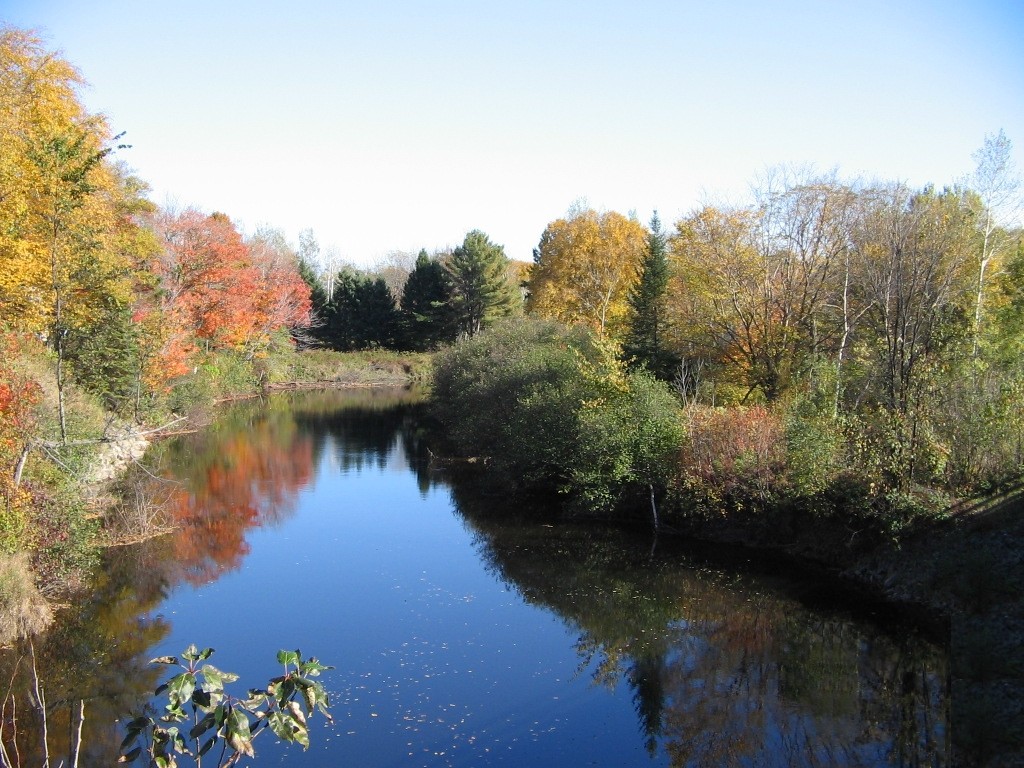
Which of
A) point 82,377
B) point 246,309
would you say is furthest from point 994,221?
point 246,309

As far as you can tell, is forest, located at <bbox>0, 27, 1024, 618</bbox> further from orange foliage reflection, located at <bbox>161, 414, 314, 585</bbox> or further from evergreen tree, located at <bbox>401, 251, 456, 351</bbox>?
evergreen tree, located at <bbox>401, 251, 456, 351</bbox>

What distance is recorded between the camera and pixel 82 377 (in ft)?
100

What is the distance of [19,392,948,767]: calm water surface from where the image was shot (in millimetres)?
12078

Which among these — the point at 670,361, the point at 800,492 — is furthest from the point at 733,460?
the point at 670,361

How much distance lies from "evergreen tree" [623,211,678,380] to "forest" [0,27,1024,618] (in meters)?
0.12

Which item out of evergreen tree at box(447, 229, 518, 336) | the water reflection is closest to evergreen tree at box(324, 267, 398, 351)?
evergreen tree at box(447, 229, 518, 336)

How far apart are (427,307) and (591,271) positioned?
20.0 meters

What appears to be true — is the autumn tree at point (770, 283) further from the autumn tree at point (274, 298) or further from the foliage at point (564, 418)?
the autumn tree at point (274, 298)

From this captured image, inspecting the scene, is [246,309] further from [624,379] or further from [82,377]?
[624,379]

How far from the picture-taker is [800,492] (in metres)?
19.7

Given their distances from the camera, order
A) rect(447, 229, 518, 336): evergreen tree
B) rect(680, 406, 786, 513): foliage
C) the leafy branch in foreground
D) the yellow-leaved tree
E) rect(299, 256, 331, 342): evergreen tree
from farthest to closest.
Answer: rect(299, 256, 331, 342): evergreen tree → rect(447, 229, 518, 336): evergreen tree → rect(680, 406, 786, 513): foliage → the yellow-leaved tree → the leafy branch in foreground

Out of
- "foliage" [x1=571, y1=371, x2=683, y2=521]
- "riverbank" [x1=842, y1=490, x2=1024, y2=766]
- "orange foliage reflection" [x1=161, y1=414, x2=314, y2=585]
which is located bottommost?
"orange foliage reflection" [x1=161, y1=414, x2=314, y2=585]

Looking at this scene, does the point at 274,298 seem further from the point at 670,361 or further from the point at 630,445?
the point at 630,445

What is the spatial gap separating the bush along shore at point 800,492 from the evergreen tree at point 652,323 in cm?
401
